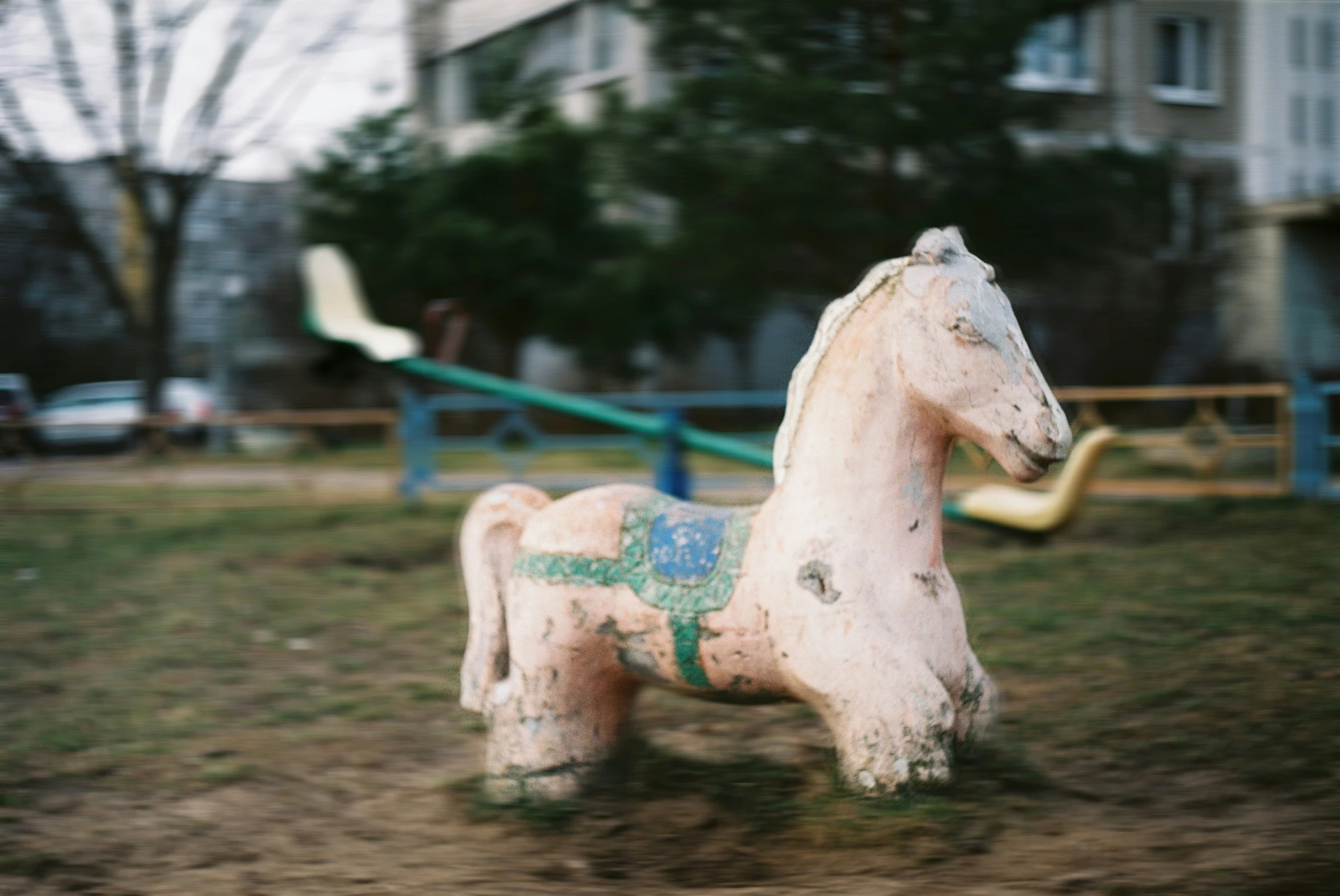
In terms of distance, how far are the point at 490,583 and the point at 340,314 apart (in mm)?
3174

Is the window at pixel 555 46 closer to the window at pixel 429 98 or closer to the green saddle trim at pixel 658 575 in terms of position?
the window at pixel 429 98

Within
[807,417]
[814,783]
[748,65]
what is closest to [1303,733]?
[814,783]

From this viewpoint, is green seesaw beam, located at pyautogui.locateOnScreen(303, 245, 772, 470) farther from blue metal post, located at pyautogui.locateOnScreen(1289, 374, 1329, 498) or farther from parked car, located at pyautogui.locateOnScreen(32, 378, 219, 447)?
parked car, located at pyautogui.locateOnScreen(32, 378, 219, 447)

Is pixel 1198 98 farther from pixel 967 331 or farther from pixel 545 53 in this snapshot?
pixel 967 331

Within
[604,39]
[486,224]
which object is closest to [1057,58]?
[604,39]

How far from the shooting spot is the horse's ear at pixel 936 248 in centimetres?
317

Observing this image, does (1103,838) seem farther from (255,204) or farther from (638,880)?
(255,204)

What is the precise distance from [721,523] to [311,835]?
141 cm

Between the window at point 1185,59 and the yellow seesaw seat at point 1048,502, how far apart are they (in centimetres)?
1530

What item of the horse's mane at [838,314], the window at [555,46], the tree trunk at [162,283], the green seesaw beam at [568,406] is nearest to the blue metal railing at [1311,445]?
the green seesaw beam at [568,406]

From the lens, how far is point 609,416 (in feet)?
22.6

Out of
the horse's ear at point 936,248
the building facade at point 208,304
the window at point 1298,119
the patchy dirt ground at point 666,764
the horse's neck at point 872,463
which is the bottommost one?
the patchy dirt ground at point 666,764

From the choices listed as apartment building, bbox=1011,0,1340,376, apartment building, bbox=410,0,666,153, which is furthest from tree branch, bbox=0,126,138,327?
apartment building, bbox=1011,0,1340,376

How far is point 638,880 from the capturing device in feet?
10.4
